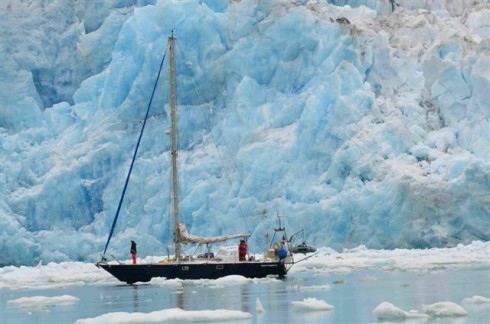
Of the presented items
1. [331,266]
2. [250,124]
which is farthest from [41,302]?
[250,124]

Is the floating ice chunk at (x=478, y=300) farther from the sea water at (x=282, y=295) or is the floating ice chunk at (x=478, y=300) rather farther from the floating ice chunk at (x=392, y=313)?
the floating ice chunk at (x=392, y=313)

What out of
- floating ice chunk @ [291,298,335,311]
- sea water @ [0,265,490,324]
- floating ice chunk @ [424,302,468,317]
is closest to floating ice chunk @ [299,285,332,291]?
sea water @ [0,265,490,324]

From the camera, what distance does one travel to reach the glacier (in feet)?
98.4

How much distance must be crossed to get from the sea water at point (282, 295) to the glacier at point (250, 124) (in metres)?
6.13

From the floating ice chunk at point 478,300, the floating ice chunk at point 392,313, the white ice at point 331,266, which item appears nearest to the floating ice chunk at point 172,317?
the floating ice chunk at point 392,313

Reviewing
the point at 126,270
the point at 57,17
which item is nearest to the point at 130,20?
the point at 57,17

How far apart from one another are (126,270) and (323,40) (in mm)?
12868

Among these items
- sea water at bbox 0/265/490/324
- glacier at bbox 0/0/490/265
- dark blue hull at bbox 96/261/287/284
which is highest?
glacier at bbox 0/0/490/265

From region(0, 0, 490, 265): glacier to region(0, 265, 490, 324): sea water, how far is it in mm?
6130

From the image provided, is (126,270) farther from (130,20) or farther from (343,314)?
(130,20)

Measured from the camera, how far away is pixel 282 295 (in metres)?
17.6

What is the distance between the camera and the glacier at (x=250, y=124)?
3000cm

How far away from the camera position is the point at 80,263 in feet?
101

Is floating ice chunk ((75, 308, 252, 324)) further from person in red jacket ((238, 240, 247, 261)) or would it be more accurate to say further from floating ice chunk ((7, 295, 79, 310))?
person in red jacket ((238, 240, 247, 261))
